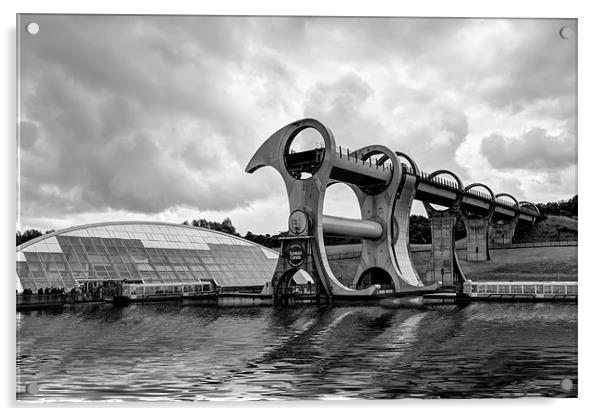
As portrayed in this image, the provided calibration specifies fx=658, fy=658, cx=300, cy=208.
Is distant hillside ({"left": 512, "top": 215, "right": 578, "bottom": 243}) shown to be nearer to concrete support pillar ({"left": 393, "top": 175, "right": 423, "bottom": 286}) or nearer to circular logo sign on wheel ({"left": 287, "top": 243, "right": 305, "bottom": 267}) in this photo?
circular logo sign on wheel ({"left": 287, "top": 243, "right": 305, "bottom": 267})

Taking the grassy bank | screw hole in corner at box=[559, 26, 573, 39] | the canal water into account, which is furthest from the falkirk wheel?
screw hole in corner at box=[559, 26, 573, 39]

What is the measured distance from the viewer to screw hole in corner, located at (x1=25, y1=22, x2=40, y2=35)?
11.4 m

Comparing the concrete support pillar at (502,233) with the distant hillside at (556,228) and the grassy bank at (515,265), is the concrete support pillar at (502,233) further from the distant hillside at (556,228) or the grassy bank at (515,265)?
the distant hillside at (556,228)

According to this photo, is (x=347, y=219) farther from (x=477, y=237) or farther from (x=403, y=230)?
(x=477, y=237)

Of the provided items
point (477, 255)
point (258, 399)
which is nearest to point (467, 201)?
point (477, 255)

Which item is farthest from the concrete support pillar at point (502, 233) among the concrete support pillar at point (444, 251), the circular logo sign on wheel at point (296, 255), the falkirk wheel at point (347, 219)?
the circular logo sign on wheel at point (296, 255)

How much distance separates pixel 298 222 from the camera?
27.4m

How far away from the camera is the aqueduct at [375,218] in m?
26.9

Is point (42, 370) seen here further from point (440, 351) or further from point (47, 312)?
point (440, 351)

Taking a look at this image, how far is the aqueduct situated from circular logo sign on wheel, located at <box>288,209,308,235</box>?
0.14ft

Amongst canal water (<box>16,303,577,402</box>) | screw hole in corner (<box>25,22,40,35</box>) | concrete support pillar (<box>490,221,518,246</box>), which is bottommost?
canal water (<box>16,303,577,402</box>)

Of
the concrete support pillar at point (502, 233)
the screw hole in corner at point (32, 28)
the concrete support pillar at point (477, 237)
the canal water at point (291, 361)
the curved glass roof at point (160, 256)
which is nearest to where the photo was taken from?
the canal water at point (291, 361)

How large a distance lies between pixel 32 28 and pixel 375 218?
2295 centimetres
